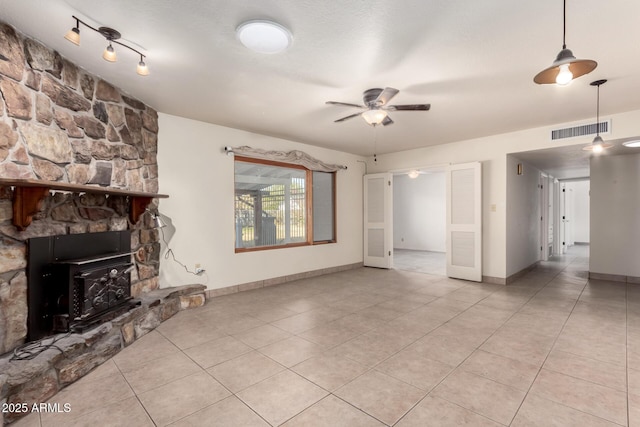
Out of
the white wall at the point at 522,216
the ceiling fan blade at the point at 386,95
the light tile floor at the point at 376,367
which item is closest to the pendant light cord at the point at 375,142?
the ceiling fan blade at the point at 386,95

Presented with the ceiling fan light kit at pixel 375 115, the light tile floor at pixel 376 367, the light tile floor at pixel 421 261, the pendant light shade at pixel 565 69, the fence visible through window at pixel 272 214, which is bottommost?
the light tile floor at pixel 376 367

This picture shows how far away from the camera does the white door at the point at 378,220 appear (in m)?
6.71

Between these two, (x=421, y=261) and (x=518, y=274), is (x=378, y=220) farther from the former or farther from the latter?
(x=518, y=274)

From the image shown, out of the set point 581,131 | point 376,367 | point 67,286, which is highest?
point 581,131

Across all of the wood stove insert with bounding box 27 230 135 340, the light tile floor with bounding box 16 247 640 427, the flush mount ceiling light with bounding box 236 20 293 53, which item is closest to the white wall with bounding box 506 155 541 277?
the light tile floor with bounding box 16 247 640 427

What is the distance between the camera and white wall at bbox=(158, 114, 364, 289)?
13.6ft

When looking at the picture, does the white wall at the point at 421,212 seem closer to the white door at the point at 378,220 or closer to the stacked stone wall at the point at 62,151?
the white door at the point at 378,220

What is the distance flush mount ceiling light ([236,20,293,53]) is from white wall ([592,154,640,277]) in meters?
6.26

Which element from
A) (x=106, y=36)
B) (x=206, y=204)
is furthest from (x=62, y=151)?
(x=206, y=204)

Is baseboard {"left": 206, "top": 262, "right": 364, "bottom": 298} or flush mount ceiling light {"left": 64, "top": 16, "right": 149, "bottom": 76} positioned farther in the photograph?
baseboard {"left": 206, "top": 262, "right": 364, "bottom": 298}

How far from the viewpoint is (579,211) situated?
11117 mm

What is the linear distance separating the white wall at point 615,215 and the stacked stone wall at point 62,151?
294 inches

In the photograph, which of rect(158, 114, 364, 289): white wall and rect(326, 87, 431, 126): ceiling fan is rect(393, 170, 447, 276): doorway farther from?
rect(326, 87, 431, 126): ceiling fan

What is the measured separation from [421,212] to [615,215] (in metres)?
4.73
